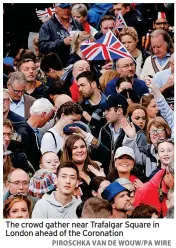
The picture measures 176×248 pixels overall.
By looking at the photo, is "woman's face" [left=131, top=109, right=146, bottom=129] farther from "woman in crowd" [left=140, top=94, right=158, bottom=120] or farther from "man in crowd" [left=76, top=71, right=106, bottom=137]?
"man in crowd" [left=76, top=71, right=106, bottom=137]

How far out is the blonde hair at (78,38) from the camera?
1708cm

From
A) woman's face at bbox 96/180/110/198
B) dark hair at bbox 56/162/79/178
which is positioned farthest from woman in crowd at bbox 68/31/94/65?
woman's face at bbox 96/180/110/198

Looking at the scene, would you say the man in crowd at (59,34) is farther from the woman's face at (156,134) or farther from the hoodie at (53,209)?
the hoodie at (53,209)

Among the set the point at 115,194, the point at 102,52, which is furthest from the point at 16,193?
the point at 102,52

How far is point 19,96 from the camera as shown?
16938mm

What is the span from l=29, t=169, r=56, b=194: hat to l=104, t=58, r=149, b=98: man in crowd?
1.58m

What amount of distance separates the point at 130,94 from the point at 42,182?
6.50 ft

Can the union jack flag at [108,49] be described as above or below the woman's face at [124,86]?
above

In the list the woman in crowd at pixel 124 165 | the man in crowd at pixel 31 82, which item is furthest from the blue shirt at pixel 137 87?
the man in crowd at pixel 31 82

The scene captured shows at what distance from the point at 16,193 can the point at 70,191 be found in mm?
859

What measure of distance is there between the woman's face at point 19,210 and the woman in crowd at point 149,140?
1.87m

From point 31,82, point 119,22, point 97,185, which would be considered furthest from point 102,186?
point 119,22

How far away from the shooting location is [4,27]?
1708 centimetres

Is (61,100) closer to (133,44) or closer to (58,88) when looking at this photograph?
(58,88)
